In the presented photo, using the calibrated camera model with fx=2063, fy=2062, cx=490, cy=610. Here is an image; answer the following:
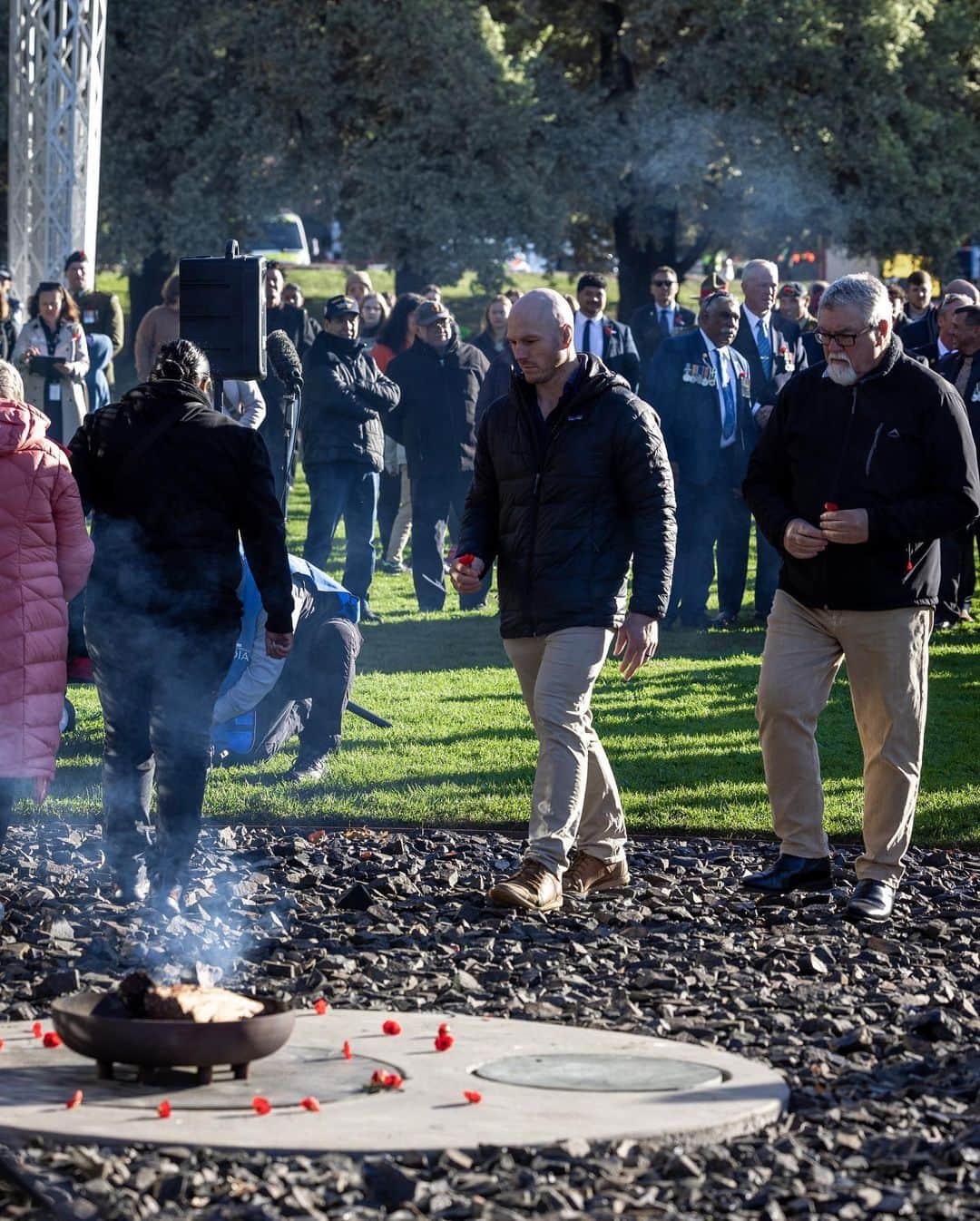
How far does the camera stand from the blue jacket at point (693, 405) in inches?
533

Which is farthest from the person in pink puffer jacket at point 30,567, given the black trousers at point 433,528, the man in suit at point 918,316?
the man in suit at point 918,316

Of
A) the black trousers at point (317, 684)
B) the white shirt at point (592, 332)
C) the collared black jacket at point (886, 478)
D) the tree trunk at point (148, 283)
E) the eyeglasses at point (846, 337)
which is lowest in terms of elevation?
the black trousers at point (317, 684)

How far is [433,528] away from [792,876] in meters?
7.59

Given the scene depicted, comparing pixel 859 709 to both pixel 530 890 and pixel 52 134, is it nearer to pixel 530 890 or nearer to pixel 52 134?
pixel 530 890

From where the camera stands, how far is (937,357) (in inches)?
564

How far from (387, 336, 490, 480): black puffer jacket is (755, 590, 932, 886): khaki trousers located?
24.0 feet

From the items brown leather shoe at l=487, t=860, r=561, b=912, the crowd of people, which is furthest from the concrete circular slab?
the crowd of people

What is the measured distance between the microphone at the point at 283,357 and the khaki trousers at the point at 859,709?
7.28 m

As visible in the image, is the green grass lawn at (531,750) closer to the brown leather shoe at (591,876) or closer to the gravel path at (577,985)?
the gravel path at (577,985)

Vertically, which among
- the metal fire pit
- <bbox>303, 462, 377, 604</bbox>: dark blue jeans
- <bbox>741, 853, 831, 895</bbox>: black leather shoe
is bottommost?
<bbox>741, 853, 831, 895</bbox>: black leather shoe

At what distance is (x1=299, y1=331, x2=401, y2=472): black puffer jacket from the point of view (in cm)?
1380

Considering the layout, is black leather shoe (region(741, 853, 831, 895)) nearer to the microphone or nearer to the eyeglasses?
the eyeglasses

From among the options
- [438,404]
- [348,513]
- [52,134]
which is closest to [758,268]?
[438,404]

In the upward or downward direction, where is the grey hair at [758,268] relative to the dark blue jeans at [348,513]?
upward
